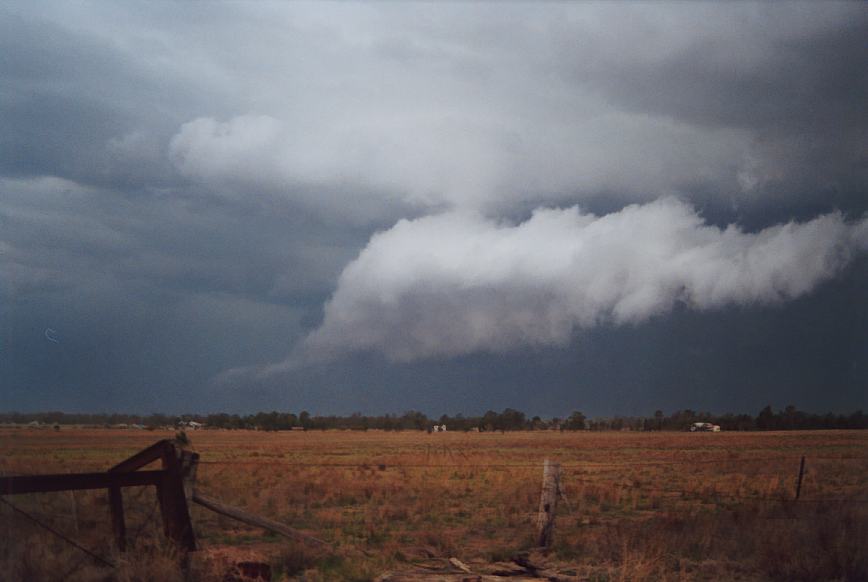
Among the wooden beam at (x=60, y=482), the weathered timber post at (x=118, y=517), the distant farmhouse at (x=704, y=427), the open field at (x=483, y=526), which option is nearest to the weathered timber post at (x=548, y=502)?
the open field at (x=483, y=526)

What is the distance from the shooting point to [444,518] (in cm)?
2205

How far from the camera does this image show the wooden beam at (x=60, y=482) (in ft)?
30.3

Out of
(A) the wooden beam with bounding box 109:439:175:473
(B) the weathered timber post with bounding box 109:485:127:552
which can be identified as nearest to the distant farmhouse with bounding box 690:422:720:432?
(A) the wooden beam with bounding box 109:439:175:473

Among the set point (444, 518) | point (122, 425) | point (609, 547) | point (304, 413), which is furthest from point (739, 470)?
point (304, 413)

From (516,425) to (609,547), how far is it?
513 ft

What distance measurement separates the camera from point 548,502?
14992 millimetres

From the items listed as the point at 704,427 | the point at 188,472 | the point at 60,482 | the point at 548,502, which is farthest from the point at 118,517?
the point at 704,427

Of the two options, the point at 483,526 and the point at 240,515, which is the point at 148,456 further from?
the point at 483,526

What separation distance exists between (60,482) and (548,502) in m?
8.67

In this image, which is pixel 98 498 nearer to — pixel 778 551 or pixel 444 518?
pixel 444 518

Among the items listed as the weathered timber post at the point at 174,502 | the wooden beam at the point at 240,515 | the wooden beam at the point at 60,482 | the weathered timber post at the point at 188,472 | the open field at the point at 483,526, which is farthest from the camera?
the wooden beam at the point at 240,515

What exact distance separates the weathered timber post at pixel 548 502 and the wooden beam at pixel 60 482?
7525mm

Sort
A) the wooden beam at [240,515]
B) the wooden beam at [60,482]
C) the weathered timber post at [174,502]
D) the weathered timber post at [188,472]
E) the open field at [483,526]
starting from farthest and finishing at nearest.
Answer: the wooden beam at [240,515], the open field at [483,526], the weathered timber post at [188,472], the weathered timber post at [174,502], the wooden beam at [60,482]

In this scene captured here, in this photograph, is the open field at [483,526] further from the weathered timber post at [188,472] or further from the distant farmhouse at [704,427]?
the distant farmhouse at [704,427]
